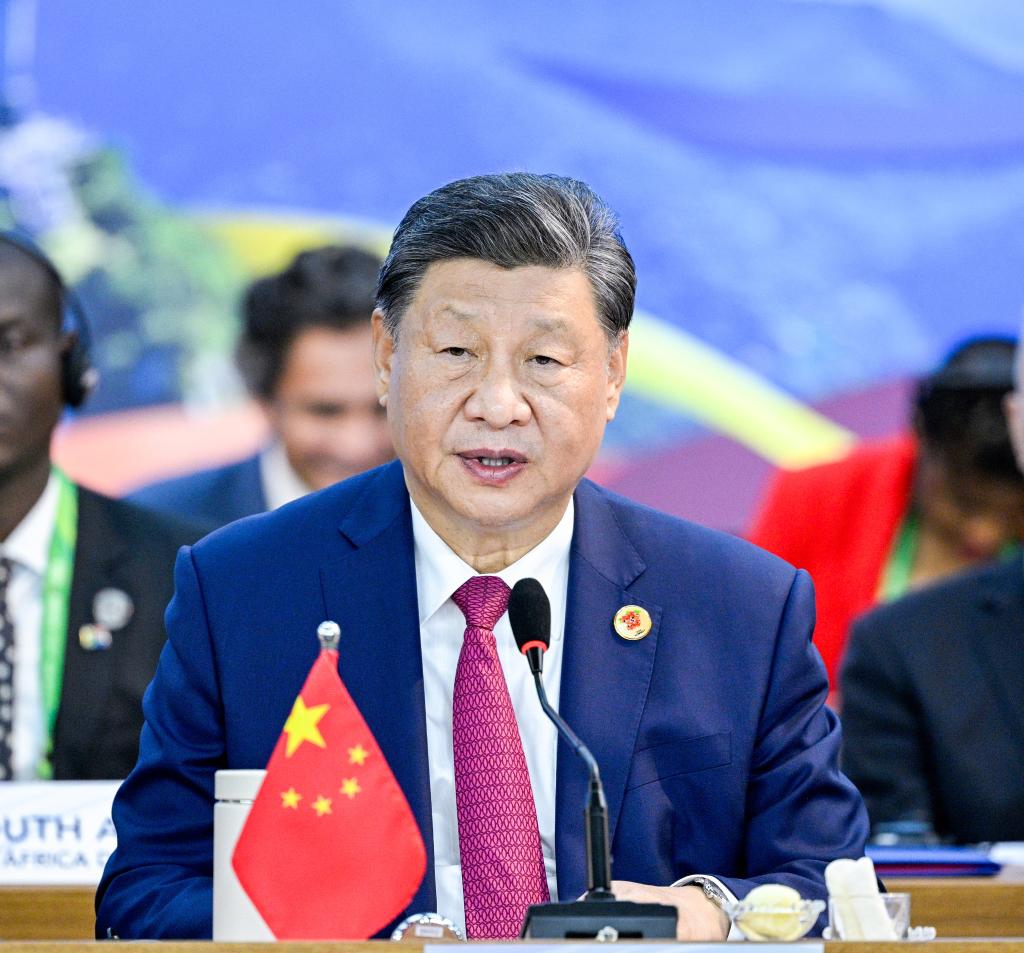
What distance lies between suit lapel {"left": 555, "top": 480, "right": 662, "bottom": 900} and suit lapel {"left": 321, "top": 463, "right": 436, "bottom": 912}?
0.18 m

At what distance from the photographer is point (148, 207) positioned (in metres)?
4.38

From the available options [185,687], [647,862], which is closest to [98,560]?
[185,687]

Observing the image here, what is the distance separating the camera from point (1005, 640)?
420 cm

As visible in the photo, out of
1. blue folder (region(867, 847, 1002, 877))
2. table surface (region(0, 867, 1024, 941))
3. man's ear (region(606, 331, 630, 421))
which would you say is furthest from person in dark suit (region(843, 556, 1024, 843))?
man's ear (region(606, 331, 630, 421))

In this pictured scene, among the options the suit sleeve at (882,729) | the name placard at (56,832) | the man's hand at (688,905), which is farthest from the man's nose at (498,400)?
the suit sleeve at (882,729)

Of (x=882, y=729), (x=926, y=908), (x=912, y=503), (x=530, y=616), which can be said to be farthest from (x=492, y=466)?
(x=912, y=503)

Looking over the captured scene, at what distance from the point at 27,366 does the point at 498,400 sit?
7.55 feet

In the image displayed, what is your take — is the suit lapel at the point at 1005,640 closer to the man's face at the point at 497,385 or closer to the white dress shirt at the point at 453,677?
the white dress shirt at the point at 453,677

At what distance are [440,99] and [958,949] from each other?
3.25m

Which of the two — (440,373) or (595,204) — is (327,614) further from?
(595,204)

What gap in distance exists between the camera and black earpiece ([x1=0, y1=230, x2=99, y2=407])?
427cm

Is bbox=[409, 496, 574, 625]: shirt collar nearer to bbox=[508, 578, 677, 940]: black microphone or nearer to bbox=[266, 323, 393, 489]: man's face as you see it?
bbox=[508, 578, 677, 940]: black microphone

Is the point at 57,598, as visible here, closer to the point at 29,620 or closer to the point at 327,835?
the point at 29,620

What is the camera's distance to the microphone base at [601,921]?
1.65m
